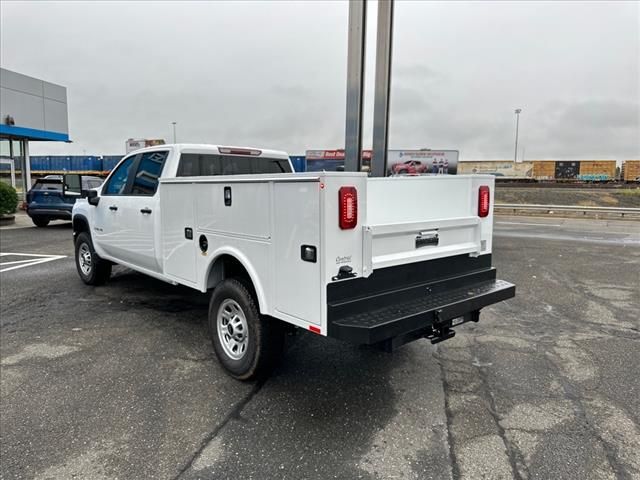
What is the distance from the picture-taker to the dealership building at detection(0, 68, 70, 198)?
20.3 meters

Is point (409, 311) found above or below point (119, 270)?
above

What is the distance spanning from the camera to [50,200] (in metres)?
15.1

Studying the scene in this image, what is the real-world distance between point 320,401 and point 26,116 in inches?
906

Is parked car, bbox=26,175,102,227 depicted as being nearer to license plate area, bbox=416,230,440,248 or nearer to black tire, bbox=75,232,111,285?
black tire, bbox=75,232,111,285

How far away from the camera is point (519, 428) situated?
3271mm

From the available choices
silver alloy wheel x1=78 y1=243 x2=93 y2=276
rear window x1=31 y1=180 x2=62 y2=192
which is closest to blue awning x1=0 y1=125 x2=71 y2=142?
rear window x1=31 y1=180 x2=62 y2=192

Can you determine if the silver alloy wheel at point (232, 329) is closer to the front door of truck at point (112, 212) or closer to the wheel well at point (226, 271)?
the wheel well at point (226, 271)

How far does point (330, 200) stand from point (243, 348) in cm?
162

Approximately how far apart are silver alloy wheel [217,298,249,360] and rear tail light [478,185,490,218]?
7.25ft

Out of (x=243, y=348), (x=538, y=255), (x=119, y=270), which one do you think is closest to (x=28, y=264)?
(x=119, y=270)

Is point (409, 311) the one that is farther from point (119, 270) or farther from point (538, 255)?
point (538, 255)

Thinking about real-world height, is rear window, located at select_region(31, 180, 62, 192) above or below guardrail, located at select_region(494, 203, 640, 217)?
above

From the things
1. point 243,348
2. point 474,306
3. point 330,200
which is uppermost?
point 330,200

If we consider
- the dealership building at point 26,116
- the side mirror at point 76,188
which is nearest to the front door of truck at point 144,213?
the side mirror at point 76,188
